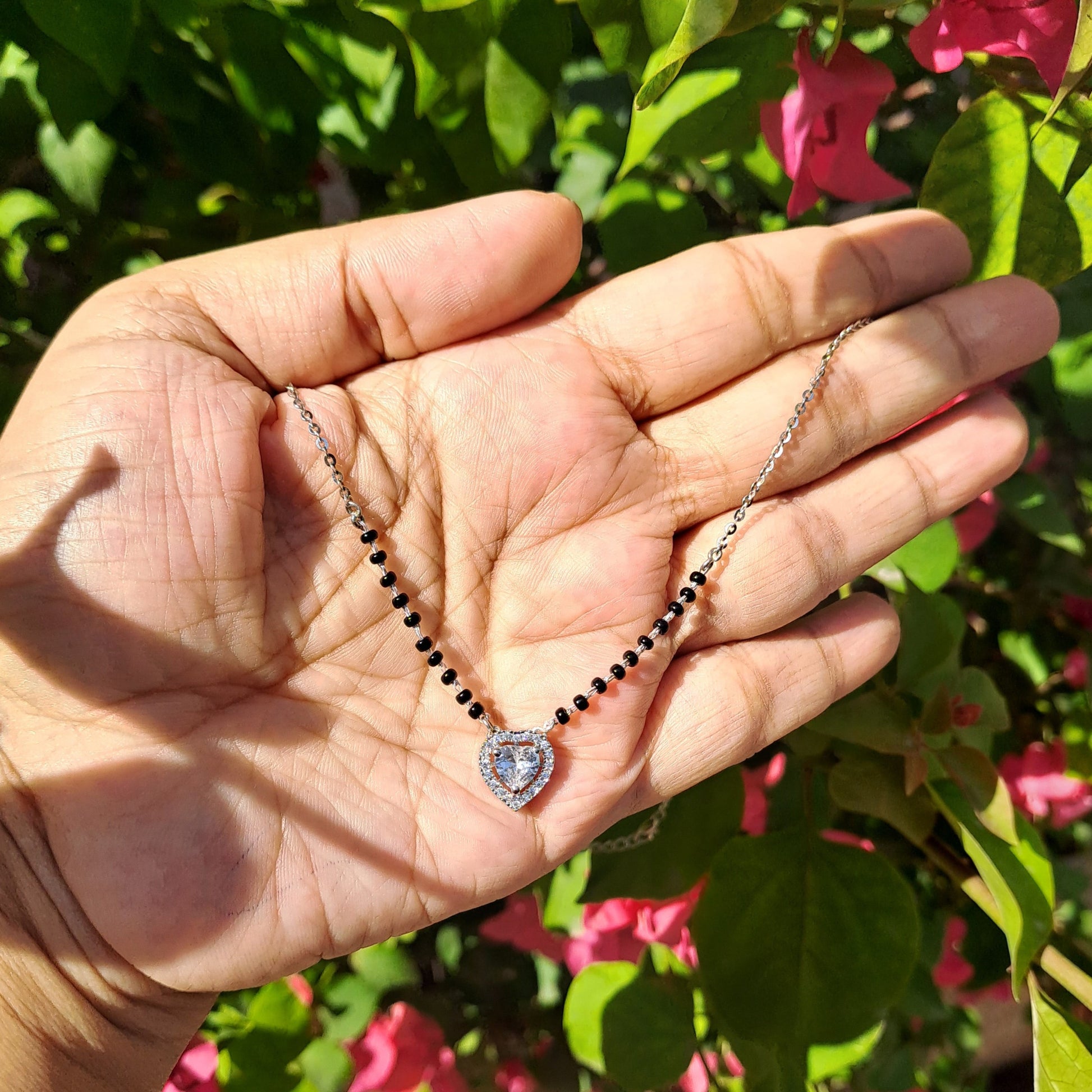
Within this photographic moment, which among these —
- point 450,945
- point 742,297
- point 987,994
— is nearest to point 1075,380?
point 742,297

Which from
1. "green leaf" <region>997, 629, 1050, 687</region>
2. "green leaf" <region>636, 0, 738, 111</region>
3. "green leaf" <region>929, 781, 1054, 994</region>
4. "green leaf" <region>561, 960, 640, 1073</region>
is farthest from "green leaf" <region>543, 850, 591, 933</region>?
"green leaf" <region>636, 0, 738, 111</region>

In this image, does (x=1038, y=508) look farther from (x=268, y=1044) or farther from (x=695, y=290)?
(x=268, y=1044)

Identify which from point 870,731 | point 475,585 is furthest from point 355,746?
point 870,731

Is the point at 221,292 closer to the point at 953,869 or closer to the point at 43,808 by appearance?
the point at 43,808

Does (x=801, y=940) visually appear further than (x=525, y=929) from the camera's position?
No

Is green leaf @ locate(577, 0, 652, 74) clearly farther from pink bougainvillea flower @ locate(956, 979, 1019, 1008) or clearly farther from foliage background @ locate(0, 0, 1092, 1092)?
pink bougainvillea flower @ locate(956, 979, 1019, 1008)

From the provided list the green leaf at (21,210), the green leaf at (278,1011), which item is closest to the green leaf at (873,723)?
the green leaf at (278,1011)
